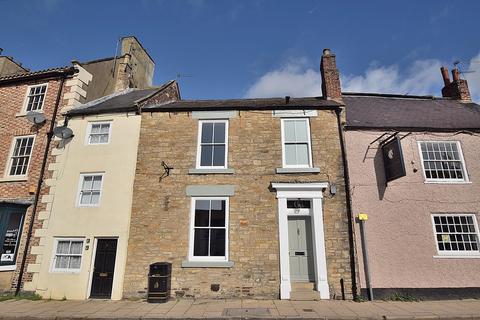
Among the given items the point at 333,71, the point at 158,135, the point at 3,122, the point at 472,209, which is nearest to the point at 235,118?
the point at 158,135

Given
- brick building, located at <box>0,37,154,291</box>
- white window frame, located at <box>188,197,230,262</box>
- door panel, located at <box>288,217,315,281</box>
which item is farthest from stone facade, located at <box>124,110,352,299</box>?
brick building, located at <box>0,37,154,291</box>

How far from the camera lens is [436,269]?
31.0 feet

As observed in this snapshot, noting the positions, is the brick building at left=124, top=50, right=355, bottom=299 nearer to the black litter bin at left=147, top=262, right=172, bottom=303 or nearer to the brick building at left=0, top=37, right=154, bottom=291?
the black litter bin at left=147, top=262, right=172, bottom=303

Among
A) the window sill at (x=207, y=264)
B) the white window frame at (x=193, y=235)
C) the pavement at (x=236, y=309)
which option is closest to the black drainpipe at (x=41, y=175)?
the pavement at (x=236, y=309)

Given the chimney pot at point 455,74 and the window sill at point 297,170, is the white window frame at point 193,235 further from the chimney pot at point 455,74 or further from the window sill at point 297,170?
the chimney pot at point 455,74

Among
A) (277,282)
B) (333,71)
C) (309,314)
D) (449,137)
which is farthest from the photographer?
(333,71)

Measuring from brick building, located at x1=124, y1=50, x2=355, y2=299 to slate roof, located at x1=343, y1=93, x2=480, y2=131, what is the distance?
142 centimetres

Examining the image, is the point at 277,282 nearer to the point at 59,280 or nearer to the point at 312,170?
the point at 312,170

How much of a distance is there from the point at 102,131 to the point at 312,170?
8522 mm

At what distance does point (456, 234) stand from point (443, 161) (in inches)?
106

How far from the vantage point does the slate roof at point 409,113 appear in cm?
1089

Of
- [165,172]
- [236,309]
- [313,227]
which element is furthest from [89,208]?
[313,227]

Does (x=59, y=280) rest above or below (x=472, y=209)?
below

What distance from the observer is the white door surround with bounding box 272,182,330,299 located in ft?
29.9
